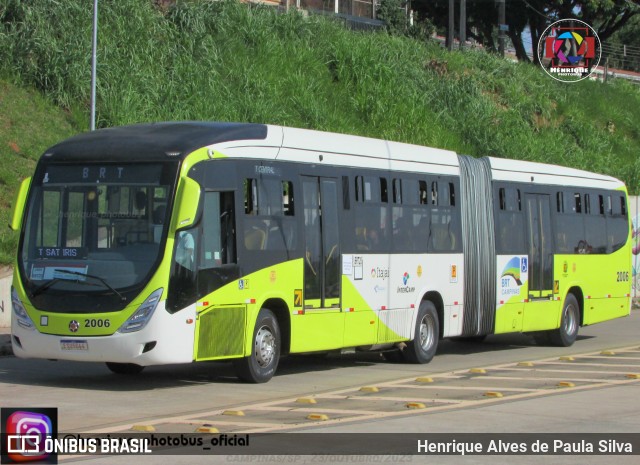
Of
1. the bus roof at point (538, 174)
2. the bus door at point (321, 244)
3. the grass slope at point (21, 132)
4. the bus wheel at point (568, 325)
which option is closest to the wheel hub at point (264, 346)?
the bus door at point (321, 244)

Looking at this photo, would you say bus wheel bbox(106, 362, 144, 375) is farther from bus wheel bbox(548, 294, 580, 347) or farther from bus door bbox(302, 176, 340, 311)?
bus wheel bbox(548, 294, 580, 347)

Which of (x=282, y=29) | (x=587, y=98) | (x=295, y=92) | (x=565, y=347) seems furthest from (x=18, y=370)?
(x=587, y=98)

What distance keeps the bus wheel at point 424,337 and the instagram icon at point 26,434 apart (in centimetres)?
799

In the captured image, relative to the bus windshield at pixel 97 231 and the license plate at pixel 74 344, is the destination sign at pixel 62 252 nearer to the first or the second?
the bus windshield at pixel 97 231

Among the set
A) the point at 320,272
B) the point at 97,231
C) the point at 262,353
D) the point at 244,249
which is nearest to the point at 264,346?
the point at 262,353

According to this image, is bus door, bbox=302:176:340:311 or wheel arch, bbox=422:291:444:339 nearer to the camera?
bus door, bbox=302:176:340:311

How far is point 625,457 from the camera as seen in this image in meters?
9.80

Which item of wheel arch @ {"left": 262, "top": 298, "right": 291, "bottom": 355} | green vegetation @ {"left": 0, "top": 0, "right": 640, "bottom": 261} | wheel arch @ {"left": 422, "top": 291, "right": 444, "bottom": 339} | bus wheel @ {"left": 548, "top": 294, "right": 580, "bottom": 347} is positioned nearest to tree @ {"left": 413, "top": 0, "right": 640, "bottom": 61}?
green vegetation @ {"left": 0, "top": 0, "right": 640, "bottom": 261}

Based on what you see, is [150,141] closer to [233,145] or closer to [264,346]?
[233,145]

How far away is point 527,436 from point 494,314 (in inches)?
375

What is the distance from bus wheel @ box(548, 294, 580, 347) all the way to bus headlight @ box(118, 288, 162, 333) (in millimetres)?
10744

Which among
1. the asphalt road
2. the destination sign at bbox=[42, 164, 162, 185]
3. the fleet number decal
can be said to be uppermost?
the destination sign at bbox=[42, 164, 162, 185]

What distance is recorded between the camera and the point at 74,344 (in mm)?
13602

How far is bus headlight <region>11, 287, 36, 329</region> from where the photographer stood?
45.8ft
